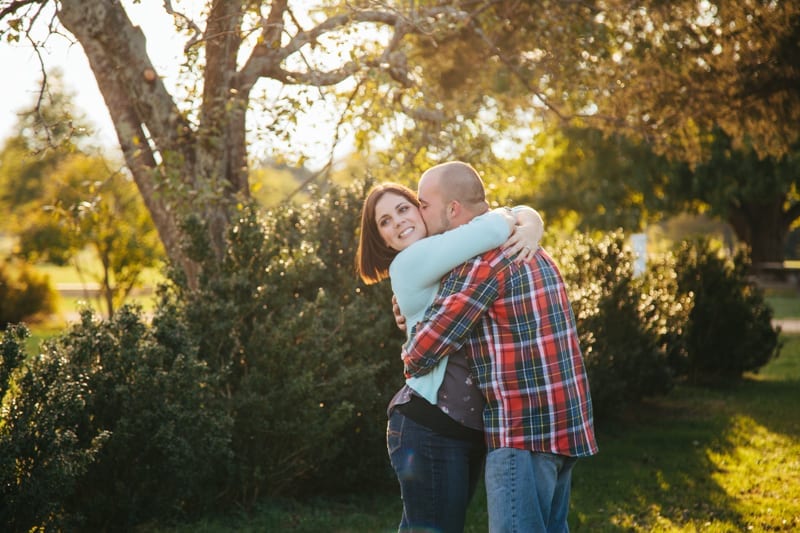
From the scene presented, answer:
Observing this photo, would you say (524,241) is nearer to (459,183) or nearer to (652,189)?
(459,183)

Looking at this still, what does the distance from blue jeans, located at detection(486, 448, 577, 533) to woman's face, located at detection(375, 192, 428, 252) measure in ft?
2.77

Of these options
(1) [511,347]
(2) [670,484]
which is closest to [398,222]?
(1) [511,347]

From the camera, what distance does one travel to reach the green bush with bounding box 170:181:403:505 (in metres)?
A: 5.75

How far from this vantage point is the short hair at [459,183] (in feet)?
10.0

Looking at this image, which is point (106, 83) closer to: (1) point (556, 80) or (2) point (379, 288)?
(2) point (379, 288)

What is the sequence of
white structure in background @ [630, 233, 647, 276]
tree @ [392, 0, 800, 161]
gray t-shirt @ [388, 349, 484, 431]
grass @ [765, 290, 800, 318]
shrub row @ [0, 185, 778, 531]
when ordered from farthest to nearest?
grass @ [765, 290, 800, 318], white structure in background @ [630, 233, 647, 276], tree @ [392, 0, 800, 161], shrub row @ [0, 185, 778, 531], gray t-shirt @ [388, 349, 484, 431]

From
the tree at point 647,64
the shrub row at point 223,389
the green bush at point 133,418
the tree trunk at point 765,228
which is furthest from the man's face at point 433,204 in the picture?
the tree trunk at point 765,228

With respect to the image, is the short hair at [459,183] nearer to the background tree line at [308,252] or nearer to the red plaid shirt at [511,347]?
the red plaid shirt at [511,347]

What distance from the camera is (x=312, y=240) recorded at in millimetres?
6883

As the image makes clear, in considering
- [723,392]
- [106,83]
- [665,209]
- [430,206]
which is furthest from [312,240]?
[665,209]

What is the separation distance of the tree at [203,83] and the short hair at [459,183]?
4.03m

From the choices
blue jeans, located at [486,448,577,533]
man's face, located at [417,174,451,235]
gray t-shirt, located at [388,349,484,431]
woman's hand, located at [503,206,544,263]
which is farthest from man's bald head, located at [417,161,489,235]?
blue jeans, located at [486,448,577,533]

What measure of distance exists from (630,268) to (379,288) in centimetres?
386

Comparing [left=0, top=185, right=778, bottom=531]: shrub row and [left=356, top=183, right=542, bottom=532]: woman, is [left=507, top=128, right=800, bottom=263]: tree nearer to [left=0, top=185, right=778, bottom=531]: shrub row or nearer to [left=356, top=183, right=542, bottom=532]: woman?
[left=0, top=185, right=778, bottom=531]: shrub row
